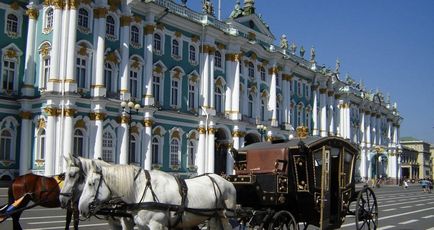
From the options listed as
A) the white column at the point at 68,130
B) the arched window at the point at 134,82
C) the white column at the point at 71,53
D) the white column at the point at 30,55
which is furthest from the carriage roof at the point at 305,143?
the arched window at the point at 134,82

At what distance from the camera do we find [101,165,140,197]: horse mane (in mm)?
8312

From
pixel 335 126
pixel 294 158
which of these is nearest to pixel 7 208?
pixel 294 158

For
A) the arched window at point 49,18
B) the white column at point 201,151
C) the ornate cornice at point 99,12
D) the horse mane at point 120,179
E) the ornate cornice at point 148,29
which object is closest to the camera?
the horse mane at point 120,179

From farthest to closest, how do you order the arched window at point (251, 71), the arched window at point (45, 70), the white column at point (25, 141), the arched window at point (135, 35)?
the arched window at point (251, 71) → the arched window at point (135, 35) → the arched window at point (45, 70) → the white column at point (25, 141)

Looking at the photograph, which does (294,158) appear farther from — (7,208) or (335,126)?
(335,126)

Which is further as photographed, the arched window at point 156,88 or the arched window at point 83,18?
the arched window at point 156,88

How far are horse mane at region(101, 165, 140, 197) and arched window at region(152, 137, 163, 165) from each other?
92.5 feet

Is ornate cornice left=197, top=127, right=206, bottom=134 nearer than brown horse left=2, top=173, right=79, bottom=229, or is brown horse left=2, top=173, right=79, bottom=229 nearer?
brown horse left=2, top=173, right=79, bottom=229

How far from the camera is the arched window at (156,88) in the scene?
121ft

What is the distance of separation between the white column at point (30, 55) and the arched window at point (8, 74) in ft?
2.16

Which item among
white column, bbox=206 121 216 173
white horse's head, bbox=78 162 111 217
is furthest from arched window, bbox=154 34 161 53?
white horse's head, bbox=78 162 111 217

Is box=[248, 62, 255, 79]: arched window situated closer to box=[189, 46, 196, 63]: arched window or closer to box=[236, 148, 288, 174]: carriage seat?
box=[189, 46, 196, 63]: arched window

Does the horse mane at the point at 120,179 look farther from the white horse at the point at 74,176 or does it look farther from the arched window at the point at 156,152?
the arched window at the point at 156,152

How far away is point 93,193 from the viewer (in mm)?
8125
